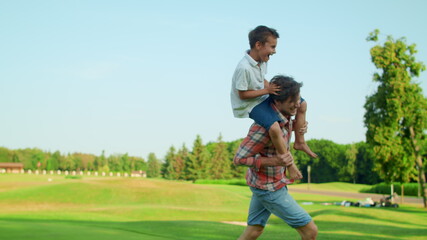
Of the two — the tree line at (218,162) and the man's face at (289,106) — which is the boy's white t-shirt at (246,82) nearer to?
the man's face at (289,106)

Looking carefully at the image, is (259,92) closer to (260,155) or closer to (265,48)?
(265,48)

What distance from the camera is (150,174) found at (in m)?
119

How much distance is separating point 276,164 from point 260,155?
253 mm

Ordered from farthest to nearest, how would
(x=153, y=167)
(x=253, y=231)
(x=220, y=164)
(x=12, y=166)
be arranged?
(x=153, y=167) → (x=12, y=166) → (x=220, y=164) → (x=253, y=231)

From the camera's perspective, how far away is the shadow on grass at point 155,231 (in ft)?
27.2

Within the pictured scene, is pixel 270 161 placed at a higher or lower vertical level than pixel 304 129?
lower

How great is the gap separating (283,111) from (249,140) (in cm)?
49

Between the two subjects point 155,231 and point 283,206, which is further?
point 155,231

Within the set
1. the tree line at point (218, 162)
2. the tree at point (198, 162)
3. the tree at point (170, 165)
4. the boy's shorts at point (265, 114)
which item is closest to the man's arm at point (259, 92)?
the boy's shorts at point (265, 114)

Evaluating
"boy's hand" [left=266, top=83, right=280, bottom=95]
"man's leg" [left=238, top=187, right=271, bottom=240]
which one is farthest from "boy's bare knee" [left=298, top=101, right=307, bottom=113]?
"man's leg" [left=238, top=187, right=271, bottom=240]

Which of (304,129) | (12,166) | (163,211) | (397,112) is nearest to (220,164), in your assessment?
(12,166)

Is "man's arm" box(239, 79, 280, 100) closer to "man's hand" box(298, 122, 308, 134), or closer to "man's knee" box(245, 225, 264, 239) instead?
"man's hand" box(298, 122, 308, 134)

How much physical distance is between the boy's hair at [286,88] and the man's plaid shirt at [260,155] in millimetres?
186

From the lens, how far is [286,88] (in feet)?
16.6
